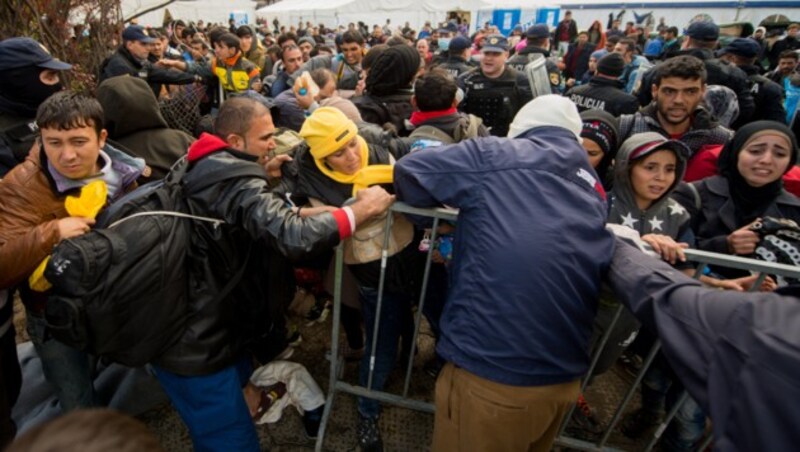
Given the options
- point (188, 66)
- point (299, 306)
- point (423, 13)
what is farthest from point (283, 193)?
point (423, 13)

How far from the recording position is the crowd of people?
1.55 metres

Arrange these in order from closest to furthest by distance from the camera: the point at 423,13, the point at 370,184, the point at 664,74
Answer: the point at 370,184 → the point at 664,74 → the point at 423,13

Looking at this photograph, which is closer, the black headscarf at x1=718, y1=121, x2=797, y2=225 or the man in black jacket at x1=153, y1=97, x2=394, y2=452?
the man in black jacket at x1=153, y1=97, x2=394, y2=452

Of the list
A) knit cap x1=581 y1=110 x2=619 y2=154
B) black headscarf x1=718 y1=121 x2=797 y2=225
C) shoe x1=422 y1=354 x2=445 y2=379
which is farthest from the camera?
shoe x1=422 y1=354 x2=445 y2=379

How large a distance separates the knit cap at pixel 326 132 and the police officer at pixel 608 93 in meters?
3.23

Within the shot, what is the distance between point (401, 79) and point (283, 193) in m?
1.76

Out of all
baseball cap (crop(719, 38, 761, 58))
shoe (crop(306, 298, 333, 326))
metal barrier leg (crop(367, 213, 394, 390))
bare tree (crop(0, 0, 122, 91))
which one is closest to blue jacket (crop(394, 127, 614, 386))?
metal barrier leg (crop(367, 213, 394, 390))

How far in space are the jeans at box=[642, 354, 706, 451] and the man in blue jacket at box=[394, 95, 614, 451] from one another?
1.11m

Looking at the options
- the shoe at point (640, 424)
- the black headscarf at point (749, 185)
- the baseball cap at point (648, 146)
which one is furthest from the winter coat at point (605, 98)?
the shoe at point (640, 424)

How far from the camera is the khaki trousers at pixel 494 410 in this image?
1604 millimetres

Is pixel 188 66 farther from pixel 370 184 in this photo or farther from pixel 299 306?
pixel 370 184

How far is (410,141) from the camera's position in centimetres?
263

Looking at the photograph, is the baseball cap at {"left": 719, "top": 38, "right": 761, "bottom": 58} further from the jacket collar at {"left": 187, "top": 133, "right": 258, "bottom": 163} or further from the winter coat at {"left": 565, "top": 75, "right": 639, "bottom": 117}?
the jacket collar at {"left": 187, "top": 133, "right": 258, "bottom": 163}

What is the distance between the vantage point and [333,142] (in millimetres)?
2061
